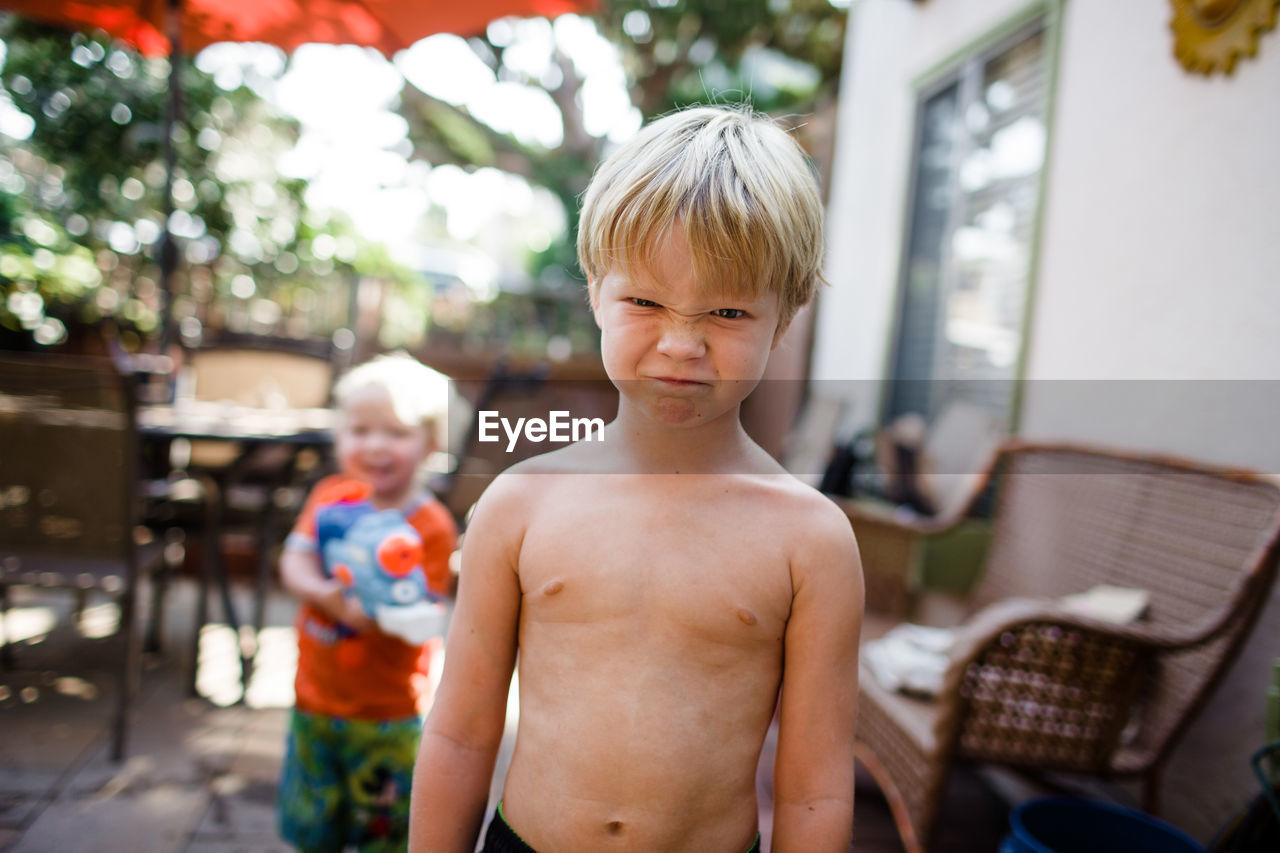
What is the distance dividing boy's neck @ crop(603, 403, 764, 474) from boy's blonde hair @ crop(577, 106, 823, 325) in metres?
0.14

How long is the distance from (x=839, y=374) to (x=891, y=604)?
266 centimetres

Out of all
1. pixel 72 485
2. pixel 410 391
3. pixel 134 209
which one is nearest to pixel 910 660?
pixel 410 391

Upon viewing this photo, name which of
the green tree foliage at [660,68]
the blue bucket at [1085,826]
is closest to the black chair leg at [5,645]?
the blue bucket at [1085,826]

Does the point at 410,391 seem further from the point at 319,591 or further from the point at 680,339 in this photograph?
the point at 680,339

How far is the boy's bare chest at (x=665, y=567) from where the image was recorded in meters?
0.82

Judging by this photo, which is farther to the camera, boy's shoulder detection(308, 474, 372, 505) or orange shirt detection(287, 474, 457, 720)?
boy's shoulder detection(308, 474, 372, 505)

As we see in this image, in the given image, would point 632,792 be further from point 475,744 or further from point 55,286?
point 55,286

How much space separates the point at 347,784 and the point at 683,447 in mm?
1278

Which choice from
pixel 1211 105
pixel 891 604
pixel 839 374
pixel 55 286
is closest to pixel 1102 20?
pixel 1211 105

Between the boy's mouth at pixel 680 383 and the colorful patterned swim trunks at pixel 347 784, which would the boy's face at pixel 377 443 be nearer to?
the colorful patterned swim trunks at pixel 347 784

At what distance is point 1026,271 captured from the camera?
11.0 feet

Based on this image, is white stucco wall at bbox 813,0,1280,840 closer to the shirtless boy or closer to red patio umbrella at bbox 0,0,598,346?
the shirtless boy

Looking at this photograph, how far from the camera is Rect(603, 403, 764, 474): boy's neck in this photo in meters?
0.85
